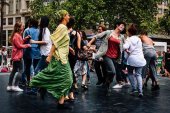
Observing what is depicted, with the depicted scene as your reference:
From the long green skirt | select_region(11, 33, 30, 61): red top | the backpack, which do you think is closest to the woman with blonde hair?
select_region(11, 33, 30, 61): red top

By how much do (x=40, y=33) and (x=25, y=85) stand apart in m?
2.97

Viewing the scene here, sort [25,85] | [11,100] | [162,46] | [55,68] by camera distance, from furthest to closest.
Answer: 1. [162,46]
2. [25,85]
3. [11,100]
4. [55,68]

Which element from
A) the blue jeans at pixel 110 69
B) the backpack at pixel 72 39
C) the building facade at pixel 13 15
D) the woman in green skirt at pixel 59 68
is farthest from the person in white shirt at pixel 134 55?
the building facade at pixel 13 15

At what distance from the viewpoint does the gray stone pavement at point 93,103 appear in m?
7.58

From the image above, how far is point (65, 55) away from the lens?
7.62 m

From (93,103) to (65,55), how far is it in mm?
1385

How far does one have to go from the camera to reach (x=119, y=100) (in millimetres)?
9234

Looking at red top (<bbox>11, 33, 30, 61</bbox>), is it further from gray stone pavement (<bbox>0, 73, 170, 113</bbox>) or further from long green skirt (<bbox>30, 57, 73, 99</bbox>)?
long green skirt (<bbox>30, 57, 73, 99</bbox>)

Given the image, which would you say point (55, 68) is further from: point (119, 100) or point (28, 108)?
point (119, 100)

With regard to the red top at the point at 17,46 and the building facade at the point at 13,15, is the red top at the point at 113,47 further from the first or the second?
the building facade at the point at 13,15

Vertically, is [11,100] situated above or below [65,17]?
below

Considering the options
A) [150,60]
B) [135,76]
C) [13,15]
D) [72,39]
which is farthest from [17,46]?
[13,15]

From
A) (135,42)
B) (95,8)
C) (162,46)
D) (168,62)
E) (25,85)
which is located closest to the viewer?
(135,42)

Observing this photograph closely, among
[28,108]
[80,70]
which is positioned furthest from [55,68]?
[80,70]
